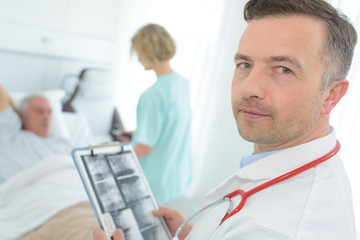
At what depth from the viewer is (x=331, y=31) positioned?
30.1 inches

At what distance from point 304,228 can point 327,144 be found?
0.88ft

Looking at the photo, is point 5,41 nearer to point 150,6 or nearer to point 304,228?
point 150,6

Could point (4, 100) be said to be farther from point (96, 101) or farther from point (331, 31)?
point (331, 31)

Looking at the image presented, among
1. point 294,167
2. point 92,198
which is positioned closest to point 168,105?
point 92,198

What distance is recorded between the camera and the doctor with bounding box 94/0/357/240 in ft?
2.23

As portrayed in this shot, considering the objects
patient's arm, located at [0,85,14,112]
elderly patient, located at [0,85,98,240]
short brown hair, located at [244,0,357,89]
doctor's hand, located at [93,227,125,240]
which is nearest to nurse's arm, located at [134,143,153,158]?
elderly patient, located at [0,85,98,240]

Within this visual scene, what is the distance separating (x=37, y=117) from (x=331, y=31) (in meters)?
2.26

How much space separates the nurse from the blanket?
467 mm

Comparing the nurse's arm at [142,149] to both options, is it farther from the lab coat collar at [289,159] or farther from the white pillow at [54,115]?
the white pillow at [54,115]

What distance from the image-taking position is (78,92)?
3.04m

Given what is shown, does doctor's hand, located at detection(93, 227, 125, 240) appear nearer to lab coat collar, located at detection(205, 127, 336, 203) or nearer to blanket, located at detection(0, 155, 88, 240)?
lab coat collar, located at detection(205, 127, 336, 203)

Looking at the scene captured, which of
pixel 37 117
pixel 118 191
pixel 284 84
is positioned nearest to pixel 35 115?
pixel 37 117

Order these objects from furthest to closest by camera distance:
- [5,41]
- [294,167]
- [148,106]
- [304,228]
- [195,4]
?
1. [5,41]
2. [195,4]
3. [148,106]
4. [294,167]
5. [304,228]

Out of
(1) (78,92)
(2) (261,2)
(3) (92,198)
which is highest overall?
(1) (78,92)
